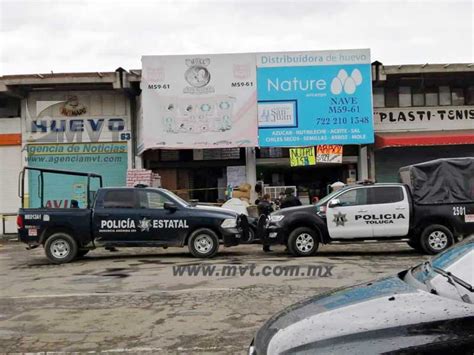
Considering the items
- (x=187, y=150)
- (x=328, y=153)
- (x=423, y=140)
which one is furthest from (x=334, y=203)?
(x=187, y=150)

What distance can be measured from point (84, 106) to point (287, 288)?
16546mm

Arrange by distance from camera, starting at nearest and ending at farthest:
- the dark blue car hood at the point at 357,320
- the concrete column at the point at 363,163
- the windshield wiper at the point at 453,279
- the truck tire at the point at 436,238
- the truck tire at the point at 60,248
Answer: the dark blue car hood at the point at 357,320 → the windshield wiper at the point at 453,279 → the truck tire at the point at 436,238 → the truck tire at the point at 60,248 → the concrete column at the point at 363,163

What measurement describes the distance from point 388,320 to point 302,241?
34.8 ft

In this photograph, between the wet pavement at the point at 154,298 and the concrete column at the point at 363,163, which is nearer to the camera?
the wet pavement at the point at 154,298

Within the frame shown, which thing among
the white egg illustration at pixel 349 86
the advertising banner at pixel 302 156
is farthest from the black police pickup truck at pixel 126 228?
the white egg illustration at pixel 349 86

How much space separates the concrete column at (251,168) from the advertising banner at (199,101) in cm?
147

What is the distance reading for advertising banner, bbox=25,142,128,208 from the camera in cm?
2291

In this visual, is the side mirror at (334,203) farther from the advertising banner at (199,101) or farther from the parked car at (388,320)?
the parked car at (388,320)

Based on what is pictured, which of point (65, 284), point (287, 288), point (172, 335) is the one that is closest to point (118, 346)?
point (172, 335)

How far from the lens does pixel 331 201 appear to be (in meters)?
13.5

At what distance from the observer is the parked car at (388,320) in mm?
2789

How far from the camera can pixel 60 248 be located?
13562mm

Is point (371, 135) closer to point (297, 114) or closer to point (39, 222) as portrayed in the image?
point (297, 114)

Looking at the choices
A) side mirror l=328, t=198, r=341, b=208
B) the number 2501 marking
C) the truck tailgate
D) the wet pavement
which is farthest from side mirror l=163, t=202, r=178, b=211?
the number 2501 marking
